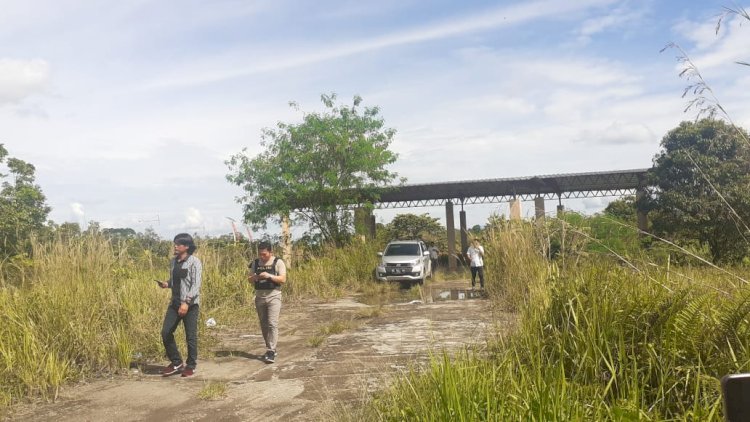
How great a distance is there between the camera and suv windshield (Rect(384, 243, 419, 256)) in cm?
1873

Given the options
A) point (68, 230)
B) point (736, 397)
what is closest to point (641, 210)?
point (68, 230)

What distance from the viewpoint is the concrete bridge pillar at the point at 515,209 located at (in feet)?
35.0

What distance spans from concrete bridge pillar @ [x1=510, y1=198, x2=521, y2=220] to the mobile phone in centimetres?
945

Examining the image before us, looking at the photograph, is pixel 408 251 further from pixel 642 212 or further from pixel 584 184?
pixel 584 184

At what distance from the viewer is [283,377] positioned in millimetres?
6691

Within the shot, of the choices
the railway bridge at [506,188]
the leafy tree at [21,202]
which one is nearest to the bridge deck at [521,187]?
the railway bridge at [506,188]

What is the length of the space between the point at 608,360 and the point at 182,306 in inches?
189

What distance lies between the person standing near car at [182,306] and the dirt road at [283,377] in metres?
0.21

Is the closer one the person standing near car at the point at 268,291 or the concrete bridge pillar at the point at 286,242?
the person standing near car at the point at 268,291

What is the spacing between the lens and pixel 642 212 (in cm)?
2402

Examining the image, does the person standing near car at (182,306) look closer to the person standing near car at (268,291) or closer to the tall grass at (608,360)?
the person standing near car at (268,291)

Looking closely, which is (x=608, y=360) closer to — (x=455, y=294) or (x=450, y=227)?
(x=455, y=294)

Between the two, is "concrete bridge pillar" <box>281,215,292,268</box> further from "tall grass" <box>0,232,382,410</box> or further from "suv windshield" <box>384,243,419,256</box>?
"tall grass" <box>0,232,382,410</box>

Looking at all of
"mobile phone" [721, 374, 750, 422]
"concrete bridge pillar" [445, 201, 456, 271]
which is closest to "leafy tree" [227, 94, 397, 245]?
"concrete bridge pillar" [445, 201, 456, 271]
